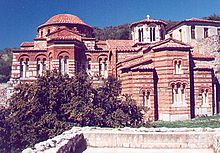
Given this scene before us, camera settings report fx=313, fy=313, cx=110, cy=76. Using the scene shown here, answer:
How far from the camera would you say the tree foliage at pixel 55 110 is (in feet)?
44.5

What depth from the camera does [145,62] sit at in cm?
2295

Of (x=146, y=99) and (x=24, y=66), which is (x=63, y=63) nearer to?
(x=24, y=66)

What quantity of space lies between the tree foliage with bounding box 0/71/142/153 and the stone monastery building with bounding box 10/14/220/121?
9.20 ft

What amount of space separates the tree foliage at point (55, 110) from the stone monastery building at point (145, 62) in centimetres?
280

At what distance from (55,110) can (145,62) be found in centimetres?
986

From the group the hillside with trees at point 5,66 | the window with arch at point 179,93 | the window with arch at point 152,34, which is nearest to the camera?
the window with arch at point 179,93

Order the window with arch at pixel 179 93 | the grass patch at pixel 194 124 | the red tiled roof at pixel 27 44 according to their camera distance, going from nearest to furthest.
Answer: the grass patch at pixel 194 124 < the window with arch at pixel 179 93 < the red tiled roof at pixel 27 44

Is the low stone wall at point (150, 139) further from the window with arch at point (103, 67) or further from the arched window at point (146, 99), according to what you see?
the window with arch at point (103, 67)

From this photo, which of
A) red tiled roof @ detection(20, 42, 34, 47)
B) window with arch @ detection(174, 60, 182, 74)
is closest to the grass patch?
window with arch @ detection(174, 60, 182, 74)

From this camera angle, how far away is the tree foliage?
13.6 meters

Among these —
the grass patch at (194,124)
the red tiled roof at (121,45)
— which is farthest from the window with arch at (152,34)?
the grass patch at (194,124)

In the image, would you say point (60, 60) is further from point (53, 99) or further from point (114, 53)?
point (53, 99)

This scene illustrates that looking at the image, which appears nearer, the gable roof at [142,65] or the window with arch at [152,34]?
the gable roof at [142,65]

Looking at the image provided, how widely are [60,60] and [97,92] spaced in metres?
10.7
